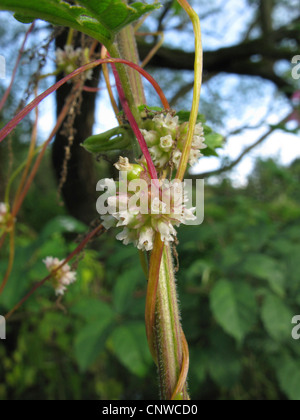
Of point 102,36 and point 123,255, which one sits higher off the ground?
point 123,255

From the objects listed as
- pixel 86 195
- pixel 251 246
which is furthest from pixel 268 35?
pixel 86 195

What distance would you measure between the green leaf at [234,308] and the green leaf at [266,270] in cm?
5

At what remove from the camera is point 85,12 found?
0.89 feet

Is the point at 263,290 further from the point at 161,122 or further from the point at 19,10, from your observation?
the point at 19,10

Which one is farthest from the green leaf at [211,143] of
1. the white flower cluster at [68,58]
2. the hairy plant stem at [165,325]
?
the white flower cluster at [68,58]

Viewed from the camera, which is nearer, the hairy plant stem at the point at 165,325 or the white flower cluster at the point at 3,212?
the hairy plant stem at the point at 165,325

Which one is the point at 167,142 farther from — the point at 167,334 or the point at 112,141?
the point at 167,334

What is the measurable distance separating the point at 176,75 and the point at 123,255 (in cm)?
151

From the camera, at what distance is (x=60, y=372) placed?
5.29 ft

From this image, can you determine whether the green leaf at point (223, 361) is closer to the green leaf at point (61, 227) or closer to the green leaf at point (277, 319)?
the green leaf at point (277, 319)

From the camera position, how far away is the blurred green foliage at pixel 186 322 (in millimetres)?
1009

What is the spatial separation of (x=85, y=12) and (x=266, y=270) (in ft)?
2.98

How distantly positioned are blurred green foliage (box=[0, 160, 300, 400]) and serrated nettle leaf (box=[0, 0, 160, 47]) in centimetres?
50

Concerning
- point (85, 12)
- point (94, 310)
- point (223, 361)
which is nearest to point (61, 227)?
point (94, 310)
